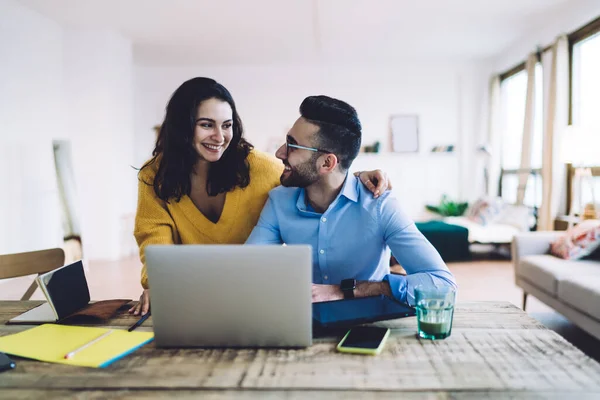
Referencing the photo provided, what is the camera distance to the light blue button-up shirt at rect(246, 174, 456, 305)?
1.60 meters

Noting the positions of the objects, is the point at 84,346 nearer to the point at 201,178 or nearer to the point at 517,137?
the point at 201,178

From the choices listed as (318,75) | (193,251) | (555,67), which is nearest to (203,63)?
(318,75)

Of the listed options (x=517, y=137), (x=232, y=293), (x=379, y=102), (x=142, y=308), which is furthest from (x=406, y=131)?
(x=232, y=293)

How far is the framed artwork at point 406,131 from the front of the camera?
25.6ft

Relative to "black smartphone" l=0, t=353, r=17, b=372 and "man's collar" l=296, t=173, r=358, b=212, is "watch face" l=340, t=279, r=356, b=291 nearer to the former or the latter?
"man's collar" l=296, t=173, r=358, b=212

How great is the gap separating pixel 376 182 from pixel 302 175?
28cm

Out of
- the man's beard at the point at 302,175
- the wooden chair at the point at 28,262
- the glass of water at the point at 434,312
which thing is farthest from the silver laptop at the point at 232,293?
the wooden chair at the point at 28,262

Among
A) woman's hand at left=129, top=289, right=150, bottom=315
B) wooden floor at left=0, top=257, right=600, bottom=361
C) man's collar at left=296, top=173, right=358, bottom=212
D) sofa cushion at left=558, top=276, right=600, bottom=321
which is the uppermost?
man's collar at left=296, top=173, right=358, bottom=212

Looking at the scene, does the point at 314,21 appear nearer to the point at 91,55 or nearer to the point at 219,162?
the point at 91,55

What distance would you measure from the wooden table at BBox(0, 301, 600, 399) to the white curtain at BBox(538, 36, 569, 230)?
15.9ft

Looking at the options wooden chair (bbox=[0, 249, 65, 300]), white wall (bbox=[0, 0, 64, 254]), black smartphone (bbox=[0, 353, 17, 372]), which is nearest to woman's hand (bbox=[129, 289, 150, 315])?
black smartphone (bbox=[0, 353, 17, 372])

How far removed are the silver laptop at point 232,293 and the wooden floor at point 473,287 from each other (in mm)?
2497

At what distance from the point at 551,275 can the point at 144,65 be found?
6759mm

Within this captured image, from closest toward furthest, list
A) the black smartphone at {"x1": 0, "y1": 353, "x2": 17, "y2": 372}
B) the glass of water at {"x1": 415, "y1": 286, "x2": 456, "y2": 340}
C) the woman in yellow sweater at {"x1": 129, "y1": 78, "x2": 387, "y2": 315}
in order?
the black smartphone at {"x1": 0, "y1": 353, "x2": 17, "y2": 372}
the glass of water at {"x1": 415, "y1": 286, "x2": 456, "y2": 340}
the woman in yellow sweater at {"x1": 129, "y1": 78, "x2": 387, "y2": 315}
